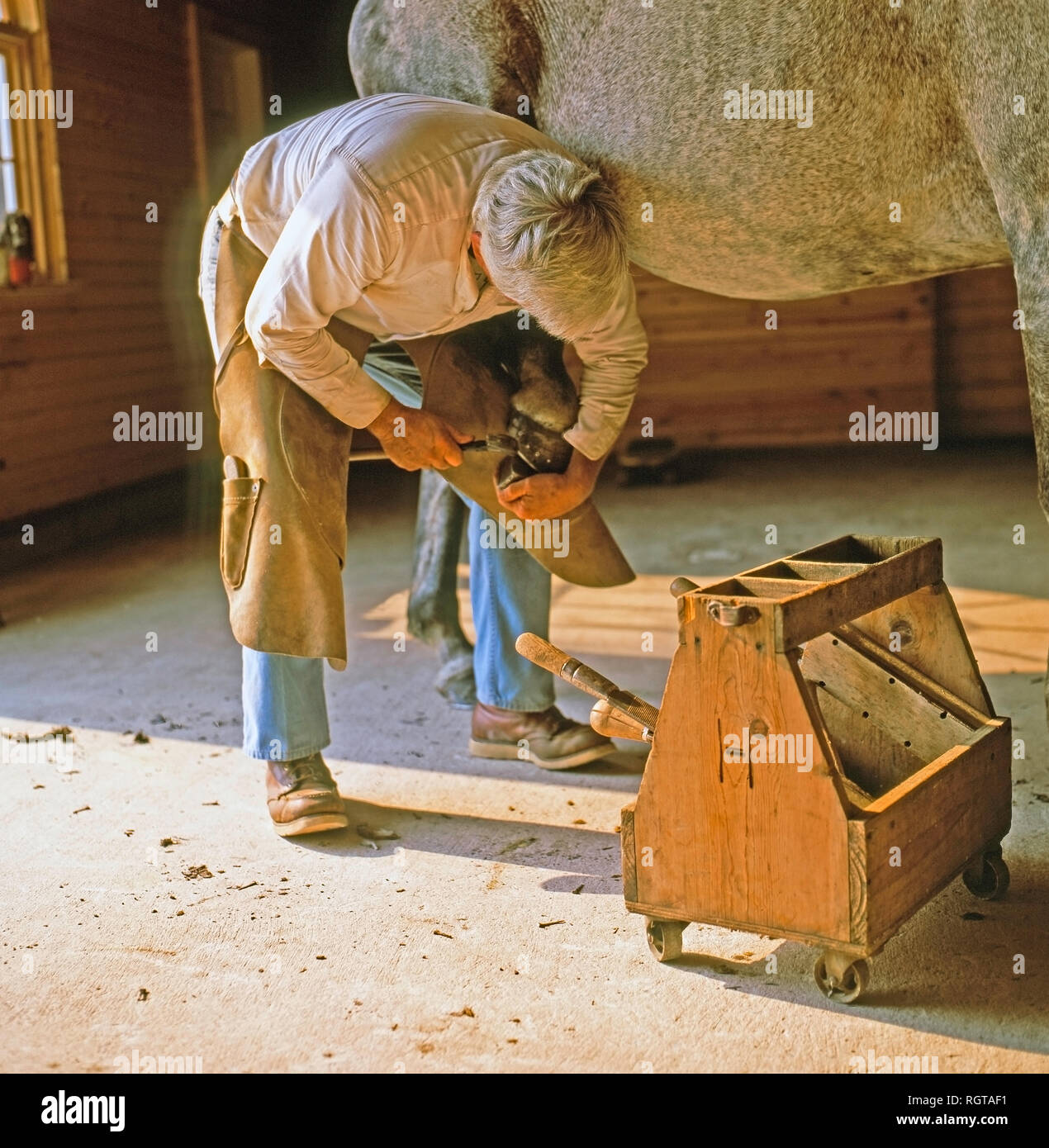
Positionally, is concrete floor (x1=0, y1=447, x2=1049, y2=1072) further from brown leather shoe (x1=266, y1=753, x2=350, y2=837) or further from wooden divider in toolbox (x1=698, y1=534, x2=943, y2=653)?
wooden divider in toolbox (x1=698, y1=534, x2=943, y2=653)

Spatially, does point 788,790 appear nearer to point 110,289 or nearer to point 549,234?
point 549,234

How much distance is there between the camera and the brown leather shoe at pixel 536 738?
3346 mm

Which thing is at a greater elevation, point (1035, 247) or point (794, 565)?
point (1035, 247)

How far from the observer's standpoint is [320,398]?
2.66m

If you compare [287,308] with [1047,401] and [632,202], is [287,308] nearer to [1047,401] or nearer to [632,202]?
[632,202]

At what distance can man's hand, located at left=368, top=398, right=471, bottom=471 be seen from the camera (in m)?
2.73

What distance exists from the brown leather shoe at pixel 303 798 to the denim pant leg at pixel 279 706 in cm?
3

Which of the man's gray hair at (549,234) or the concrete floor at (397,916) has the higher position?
the man's gray hair at (549,234)

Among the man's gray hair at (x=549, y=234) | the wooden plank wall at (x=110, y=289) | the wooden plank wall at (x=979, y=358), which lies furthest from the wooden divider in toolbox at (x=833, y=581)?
the wooden plank wall at (x=979, y=358)

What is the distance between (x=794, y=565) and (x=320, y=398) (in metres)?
1.01

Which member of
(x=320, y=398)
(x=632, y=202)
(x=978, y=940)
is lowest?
(x=978, y=940)

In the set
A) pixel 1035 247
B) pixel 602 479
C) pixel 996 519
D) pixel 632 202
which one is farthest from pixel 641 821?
pixel 602 479

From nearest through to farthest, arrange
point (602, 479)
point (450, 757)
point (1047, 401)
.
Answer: point (1047, 401) < point (450, 757) < point (602, 479)

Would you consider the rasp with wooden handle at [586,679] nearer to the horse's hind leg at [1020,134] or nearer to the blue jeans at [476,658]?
the blue jeans at [476,658]
